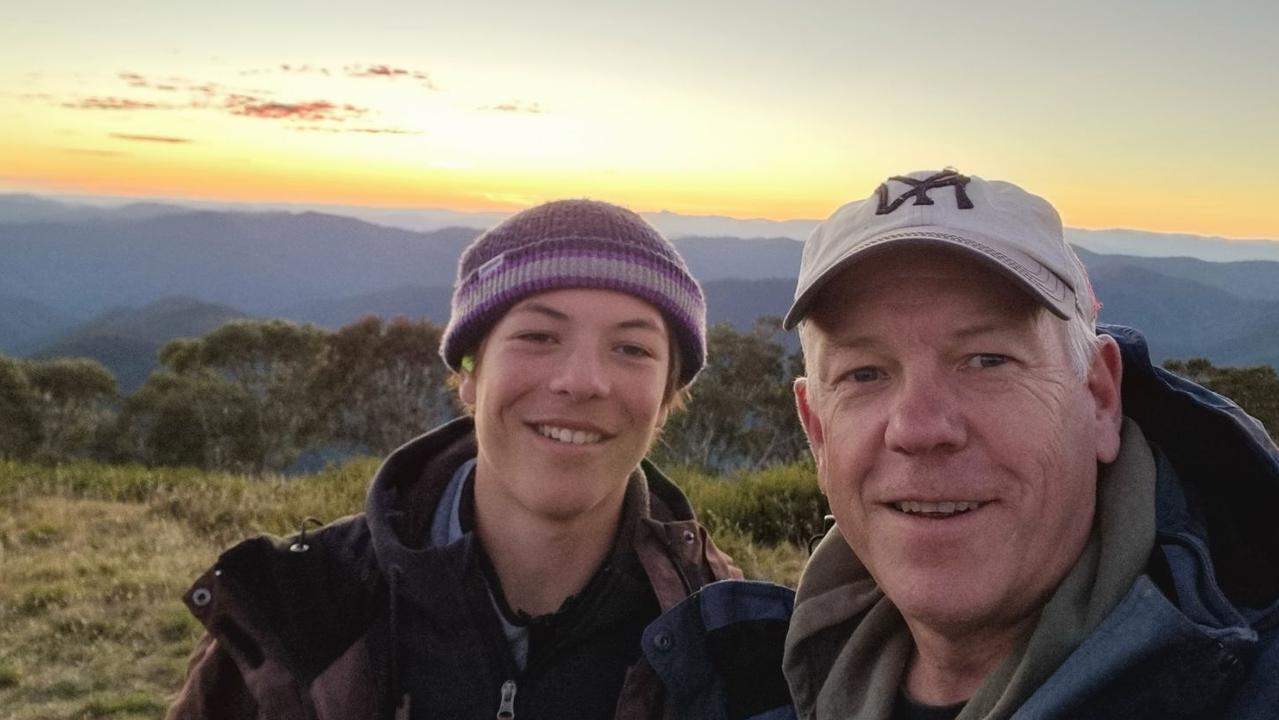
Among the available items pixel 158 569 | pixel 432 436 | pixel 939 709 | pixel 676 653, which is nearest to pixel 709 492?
pixel 158 569

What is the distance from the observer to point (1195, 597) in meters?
1.47

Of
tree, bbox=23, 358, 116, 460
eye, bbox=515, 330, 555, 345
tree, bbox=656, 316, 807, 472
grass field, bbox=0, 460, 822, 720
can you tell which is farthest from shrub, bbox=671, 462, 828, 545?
tree, bbox=23, 358, 116, 460

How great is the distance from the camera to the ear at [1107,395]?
176 centimetres

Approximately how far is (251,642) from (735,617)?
47.1 inches

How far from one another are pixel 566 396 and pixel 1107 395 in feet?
4.24

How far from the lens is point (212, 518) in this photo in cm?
874

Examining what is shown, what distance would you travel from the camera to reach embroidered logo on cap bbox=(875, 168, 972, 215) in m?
1.76

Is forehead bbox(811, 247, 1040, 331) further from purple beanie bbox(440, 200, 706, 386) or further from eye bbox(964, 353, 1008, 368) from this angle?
purple beanie bbox(440, 200, 706, 386)

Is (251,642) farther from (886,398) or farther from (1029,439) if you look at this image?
(1029,439)

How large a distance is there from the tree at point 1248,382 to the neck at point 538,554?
20.6 metres

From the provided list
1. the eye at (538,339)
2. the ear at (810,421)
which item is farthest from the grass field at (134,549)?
the ear at (810,421)

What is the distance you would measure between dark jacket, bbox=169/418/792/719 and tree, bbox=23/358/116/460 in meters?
34.2

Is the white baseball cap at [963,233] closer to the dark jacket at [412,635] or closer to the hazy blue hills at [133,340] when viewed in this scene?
the dark jacket at [412,635]

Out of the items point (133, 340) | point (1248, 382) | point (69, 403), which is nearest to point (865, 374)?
point (1248, 382)
